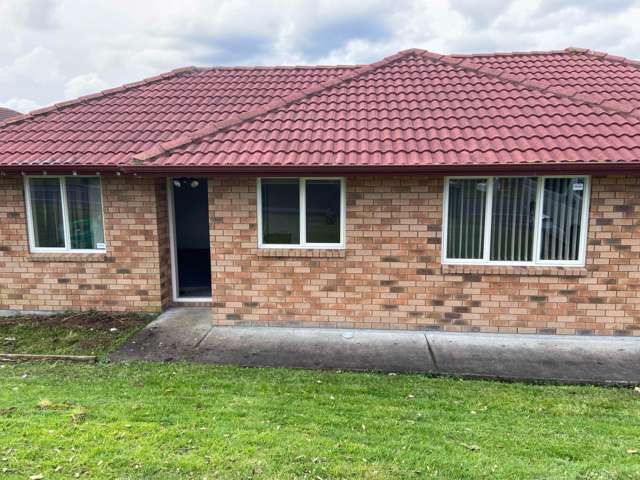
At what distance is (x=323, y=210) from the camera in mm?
7078

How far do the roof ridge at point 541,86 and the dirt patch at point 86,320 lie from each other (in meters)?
7.41

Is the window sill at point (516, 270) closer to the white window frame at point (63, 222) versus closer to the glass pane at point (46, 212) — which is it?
the white window frame at point (63, 222)

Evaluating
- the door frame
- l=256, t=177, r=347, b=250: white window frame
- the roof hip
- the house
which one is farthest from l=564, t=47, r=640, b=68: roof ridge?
the door frame

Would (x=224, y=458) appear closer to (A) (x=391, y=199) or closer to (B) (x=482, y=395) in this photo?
(B) (x=482, y=395)

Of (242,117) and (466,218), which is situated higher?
(242,117)

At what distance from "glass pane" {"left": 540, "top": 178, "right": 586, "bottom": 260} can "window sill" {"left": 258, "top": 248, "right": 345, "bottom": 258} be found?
9.75 feet

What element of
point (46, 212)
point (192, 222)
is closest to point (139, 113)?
point (46, 212)

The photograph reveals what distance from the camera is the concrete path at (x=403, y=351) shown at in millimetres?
A: 5586

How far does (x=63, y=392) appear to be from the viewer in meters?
4.90

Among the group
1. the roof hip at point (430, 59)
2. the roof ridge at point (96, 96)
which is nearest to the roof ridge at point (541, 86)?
the roof hip at point (430, 59)

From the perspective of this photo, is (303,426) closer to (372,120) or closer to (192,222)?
(372,120)

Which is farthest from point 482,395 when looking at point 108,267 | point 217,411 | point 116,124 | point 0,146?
point 0,146

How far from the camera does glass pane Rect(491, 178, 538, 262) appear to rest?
6.73 metres

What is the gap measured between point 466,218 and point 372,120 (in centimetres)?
217
